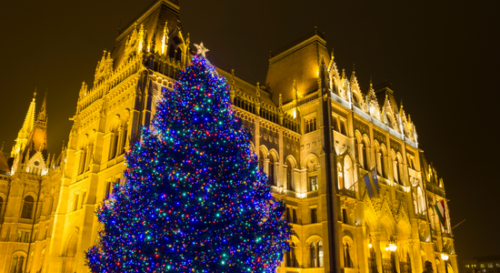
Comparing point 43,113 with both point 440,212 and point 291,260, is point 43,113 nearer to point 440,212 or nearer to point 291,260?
point 291,260

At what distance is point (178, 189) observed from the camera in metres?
15.5

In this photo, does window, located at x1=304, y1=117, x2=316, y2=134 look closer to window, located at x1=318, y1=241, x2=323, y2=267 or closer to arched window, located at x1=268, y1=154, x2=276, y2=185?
arched window, located at x1=268, y1=154, x2=276, y2=185

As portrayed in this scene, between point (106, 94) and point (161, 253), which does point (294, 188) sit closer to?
point (106, 94)

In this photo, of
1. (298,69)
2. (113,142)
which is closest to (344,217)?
(298,69)

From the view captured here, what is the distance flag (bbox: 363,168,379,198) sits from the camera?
3269cm

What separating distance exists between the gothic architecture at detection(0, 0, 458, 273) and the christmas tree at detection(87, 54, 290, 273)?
6.43 m

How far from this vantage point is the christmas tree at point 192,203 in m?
15.0

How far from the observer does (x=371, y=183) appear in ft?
112

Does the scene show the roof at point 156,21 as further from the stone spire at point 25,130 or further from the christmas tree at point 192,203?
the stone spire at point 25,130

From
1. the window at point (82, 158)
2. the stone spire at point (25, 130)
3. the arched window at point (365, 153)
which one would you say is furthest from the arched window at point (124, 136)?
the stone spire at point (25, 130)

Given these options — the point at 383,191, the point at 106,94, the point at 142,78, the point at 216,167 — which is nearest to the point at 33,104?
the point at 106,94

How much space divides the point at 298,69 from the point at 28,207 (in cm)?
3146

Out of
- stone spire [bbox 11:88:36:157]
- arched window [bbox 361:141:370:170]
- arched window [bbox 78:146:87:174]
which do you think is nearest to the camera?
arched window [bbox 78:146:87:174]

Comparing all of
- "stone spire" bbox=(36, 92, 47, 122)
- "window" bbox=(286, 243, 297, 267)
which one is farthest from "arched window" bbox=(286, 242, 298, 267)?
"stone spire" bbox=(36, 92, 47, 122)
